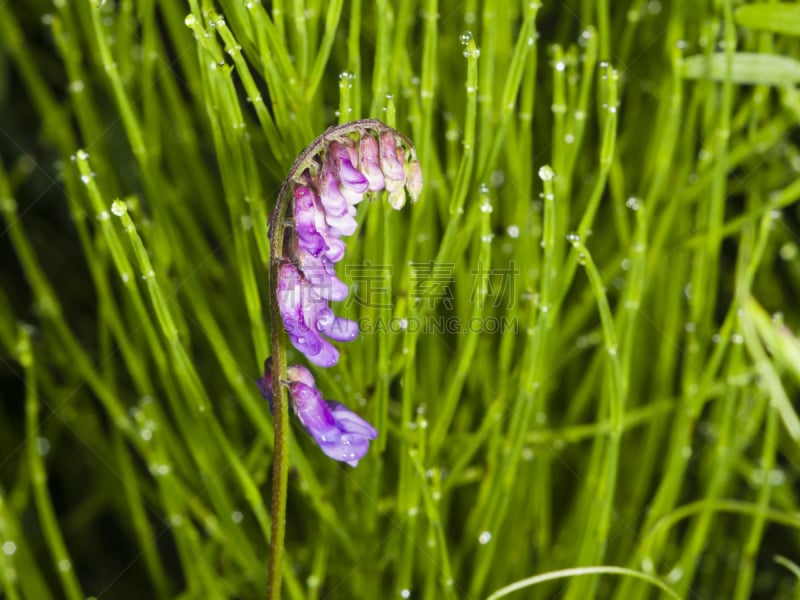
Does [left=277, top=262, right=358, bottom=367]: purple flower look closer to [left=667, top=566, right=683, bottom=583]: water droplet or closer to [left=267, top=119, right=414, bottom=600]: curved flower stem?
[left=267, top=119, right=414, bottom=600]: curved flower stem

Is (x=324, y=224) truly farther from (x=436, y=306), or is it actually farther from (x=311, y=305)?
(x=436, y=306)

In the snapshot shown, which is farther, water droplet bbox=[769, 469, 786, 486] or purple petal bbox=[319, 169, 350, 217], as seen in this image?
water droplet bbox=[769, 469, 786, 486]

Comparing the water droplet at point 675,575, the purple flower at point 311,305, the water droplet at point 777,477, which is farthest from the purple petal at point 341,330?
the water droplet at point 777,477

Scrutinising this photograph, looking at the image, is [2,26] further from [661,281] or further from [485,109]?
[661,281]

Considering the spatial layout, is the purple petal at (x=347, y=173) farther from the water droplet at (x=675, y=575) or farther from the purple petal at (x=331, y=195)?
the water droplet at (x=675, y=575)

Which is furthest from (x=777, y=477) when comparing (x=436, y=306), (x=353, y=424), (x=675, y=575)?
(x=353, y=424)

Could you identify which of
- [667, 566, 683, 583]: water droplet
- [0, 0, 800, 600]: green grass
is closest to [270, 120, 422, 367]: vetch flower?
[0, 0, 800, 600]: green grass

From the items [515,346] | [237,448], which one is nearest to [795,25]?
[515,346]
